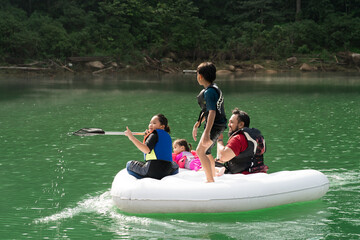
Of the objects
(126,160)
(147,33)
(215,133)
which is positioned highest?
(147,33)

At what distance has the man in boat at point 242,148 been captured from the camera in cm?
648

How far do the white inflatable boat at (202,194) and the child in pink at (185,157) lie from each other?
0.99 metres

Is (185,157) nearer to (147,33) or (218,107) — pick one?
(218,107)

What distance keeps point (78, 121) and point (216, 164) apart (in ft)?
25.5

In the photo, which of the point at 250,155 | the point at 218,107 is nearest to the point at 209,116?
the point at 218,107

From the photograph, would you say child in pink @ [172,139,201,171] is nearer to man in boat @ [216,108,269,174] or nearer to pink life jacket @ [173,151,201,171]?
pink life jacket @ [173,151,201,171]

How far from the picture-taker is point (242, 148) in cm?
652

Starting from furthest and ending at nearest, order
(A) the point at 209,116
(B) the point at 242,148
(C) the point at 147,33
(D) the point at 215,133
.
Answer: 1. (C) the point at 147,33
2. (B) the point at 242,148
3. (D) the point at 215,133
4. (A) the point at 209,116

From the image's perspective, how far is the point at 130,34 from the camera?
143 feet

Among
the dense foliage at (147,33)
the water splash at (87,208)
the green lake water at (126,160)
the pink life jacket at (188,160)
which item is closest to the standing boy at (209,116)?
the green lake water at (126,160)

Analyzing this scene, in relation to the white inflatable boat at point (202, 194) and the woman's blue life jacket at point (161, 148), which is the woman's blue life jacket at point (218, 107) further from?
Result: the white inflatable boat at point (202, 194)

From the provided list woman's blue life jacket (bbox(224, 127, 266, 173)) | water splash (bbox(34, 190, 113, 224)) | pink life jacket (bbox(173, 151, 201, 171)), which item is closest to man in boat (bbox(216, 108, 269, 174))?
woman's blue life jacket (bbox(224, 127, 266, 173))

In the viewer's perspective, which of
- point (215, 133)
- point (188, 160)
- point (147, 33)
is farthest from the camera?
point (147, 33)

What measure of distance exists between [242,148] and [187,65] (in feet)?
116
